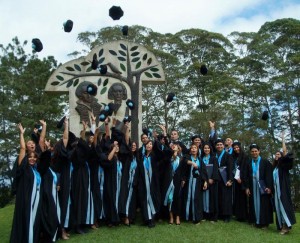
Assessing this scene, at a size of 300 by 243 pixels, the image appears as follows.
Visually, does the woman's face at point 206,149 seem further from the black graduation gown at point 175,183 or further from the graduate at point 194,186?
the black graduation gown at point 175,183

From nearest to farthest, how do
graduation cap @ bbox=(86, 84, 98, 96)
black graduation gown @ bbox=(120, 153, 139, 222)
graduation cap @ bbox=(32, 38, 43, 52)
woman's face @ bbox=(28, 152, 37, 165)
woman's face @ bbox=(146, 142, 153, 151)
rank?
woman's face @ bbox=(28, 152, 37, 165) → black graduation gown @ bbox=(120, 153, 139, 222) → woman's face @ bbox=(146, 142, 153, 151) → graduation cap @ bbox=(32, 38, 43, 52) → graduation cap @ bbox=(86, 84, 98, 96)

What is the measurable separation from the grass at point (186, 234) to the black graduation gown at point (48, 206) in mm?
436

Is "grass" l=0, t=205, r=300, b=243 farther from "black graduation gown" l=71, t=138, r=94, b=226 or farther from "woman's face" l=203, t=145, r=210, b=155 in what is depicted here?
"woman's face" l=203, t=145, r=210, b=155

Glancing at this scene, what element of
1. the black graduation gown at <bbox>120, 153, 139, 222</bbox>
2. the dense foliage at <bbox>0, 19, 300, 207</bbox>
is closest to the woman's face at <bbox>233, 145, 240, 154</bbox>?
the black graduation gown at <bbox>120, 153, 139, 222</bbox>

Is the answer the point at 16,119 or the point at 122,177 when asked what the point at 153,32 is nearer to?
the point at 16,119

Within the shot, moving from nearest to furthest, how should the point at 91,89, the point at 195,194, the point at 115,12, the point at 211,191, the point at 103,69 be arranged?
the point at 195,194 < the point at 211,191 < the point at 115,12 < the point at 91,89 < the point at 103,69

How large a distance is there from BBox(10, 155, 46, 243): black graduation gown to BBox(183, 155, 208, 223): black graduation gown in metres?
3.02

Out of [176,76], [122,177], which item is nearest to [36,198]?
[122,177]

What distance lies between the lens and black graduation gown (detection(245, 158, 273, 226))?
8.21 metres

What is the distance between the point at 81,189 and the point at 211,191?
2725 millimetres

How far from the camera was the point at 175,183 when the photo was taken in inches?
328

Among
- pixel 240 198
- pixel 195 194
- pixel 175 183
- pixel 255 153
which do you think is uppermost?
pixel 255 153

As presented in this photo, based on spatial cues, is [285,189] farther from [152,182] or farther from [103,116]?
[103,116]

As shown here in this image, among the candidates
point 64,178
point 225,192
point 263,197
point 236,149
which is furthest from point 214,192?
point 64,178
